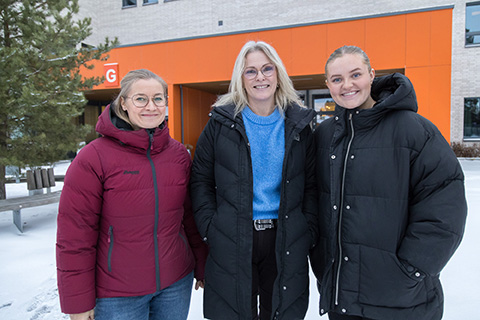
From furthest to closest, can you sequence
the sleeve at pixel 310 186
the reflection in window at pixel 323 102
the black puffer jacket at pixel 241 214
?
the reflection in window at pixel 323 102 → the sleeve at pixel 310 186 → the black puffer jacket at pixel 241 214

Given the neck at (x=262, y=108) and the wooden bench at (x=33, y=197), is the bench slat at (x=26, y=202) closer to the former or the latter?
the wooden bench at (x=33, y=197)

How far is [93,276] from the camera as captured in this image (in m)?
1.66

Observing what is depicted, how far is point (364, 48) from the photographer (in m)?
9.78

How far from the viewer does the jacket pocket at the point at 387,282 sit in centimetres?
162

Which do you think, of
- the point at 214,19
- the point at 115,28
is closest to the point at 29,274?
the point at 214,19

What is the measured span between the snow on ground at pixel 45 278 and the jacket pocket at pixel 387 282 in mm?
1311

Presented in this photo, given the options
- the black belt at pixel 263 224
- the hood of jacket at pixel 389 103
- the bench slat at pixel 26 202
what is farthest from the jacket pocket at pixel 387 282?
the bench slat at pixel 26 202

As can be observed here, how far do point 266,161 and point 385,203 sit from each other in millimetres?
683

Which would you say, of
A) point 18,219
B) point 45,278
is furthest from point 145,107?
point 18,219

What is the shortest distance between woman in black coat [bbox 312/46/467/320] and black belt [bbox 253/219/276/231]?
12.3 inches

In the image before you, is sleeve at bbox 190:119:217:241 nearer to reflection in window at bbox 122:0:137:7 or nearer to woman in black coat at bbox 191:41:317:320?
woman in black coat at bbox 191:41:317:320

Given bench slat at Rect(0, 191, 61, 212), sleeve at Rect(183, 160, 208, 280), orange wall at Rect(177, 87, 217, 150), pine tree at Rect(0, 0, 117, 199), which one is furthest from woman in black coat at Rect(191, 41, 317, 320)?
orange wall at Rect(177, 87, 217, 150)

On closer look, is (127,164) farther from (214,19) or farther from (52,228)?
(214,19)

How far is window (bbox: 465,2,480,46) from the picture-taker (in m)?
15.6
